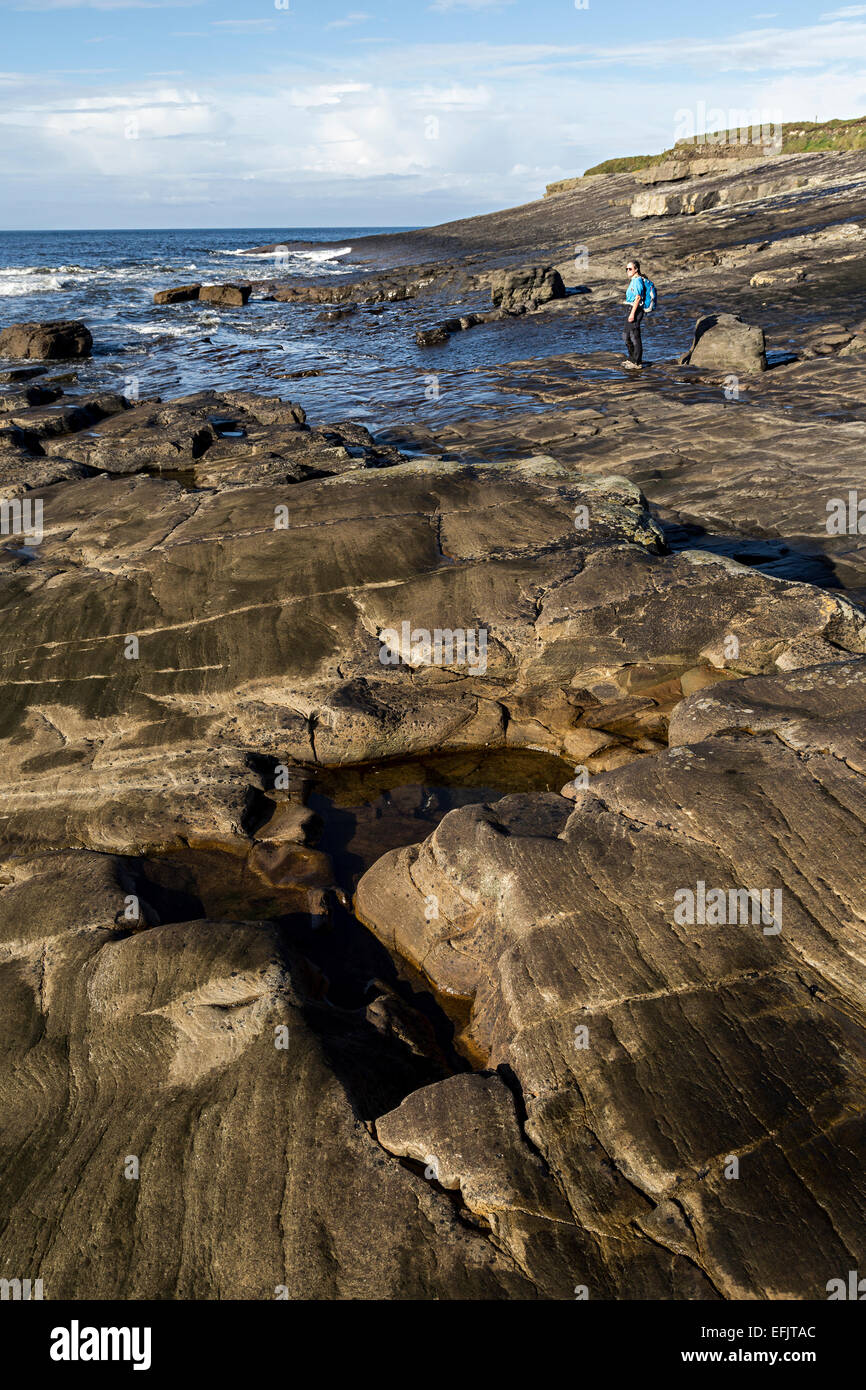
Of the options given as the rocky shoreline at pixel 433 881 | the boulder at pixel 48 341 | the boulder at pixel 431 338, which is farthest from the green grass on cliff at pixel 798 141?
the rocky shoreline at pixel 433 881

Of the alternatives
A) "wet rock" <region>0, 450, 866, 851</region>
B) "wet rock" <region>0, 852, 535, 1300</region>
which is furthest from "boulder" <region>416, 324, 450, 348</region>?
"wet rock" <region>0, 852, 535, 1300</region>

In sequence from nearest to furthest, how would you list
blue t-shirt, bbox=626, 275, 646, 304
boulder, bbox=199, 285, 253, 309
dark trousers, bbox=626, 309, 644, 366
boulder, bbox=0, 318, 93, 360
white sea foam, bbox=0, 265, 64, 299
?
blue t-shirt, bbox=626, 275, 646, 304 < dark trousers, bbox=626, 309, 644, 366 < boulder, bbox=0, 318, 93, 360 < boulder, bbox=199, 285, 253, 309 < white sea foam, bbox=0, 265, 64, 299

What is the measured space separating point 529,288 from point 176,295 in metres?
26.9

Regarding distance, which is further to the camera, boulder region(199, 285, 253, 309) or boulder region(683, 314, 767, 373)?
boulder region(199, 285, 253, 309)

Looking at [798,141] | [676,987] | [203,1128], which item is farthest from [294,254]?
[203,1128]

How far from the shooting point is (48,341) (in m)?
33.7

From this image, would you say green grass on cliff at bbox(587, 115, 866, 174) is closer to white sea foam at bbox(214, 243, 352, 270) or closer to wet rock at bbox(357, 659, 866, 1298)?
white sea foam at bbox(214, 243, 352, 270)

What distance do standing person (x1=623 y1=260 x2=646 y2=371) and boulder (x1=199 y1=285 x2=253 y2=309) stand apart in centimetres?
3712

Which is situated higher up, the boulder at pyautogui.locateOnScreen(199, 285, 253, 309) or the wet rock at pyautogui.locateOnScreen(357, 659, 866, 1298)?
the boulder at pyautogui.locateOnScreen(199, 285, 253, 309)

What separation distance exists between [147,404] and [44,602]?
47.5 feet

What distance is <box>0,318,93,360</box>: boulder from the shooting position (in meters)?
33.8

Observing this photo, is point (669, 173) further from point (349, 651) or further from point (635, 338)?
point (349, 651)

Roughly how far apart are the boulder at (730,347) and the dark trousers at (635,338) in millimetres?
1446

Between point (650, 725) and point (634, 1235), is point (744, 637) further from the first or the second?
point (634, 1235)
